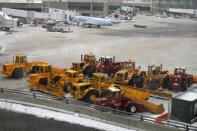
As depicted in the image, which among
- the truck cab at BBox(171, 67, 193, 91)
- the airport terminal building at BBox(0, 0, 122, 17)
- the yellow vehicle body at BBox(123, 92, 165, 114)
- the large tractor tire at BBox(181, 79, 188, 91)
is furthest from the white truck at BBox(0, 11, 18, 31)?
the yellow vehicle body at BBox(123, 92, 165, 114)

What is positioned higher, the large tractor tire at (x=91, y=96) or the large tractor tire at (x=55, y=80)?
the large tractor tire at (x=55, y=80)

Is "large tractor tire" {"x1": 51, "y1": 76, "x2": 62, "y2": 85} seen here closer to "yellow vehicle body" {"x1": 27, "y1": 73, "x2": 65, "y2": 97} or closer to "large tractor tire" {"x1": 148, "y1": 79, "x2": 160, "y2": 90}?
"yellow vehicle body" {"x1": 27, "y1": 73, "x2": 65, "y2": 97}

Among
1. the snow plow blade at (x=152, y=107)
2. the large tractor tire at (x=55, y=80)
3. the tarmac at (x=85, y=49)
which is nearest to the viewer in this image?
the snow plow blade at (x=152, y=107)

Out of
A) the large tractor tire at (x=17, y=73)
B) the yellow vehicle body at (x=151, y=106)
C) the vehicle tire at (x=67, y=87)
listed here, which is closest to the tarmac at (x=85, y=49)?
the large tractor tire at (x=17, y=73)

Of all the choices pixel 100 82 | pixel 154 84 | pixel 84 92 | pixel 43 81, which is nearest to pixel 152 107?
pixel 100 82

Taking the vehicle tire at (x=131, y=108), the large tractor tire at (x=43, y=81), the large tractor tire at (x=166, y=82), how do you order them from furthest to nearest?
the large tractor tire at (x=166, y=82)
the large tractor tire at (x=43, y=81)
the vehicle tire at (x=131, y=108)

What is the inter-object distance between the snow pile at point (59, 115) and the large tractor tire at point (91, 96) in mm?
3274

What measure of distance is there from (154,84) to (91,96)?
22.2ft

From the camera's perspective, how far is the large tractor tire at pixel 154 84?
3534 cm

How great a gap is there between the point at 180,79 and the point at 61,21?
244 feet

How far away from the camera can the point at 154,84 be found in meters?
35.5

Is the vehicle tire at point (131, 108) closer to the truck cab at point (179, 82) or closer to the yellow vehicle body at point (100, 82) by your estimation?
the yellow vehicle body at point (100, 82)

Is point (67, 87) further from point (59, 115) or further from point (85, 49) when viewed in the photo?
point (85, 49)

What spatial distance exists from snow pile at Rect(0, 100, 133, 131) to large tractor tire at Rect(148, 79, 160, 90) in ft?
31.2
